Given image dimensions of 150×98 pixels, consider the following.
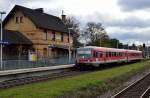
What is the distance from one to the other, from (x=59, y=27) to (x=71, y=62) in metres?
10.3

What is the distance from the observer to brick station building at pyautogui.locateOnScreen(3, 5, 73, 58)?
53.1m

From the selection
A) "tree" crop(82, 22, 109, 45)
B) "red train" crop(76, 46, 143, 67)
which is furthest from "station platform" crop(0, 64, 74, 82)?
"tree" crop(82, 22, 109, 45)

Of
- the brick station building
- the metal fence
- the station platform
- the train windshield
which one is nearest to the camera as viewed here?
the station platform

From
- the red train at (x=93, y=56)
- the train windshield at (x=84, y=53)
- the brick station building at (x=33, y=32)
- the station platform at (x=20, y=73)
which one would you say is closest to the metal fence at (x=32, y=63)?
the station platform at (x=20, y=73)

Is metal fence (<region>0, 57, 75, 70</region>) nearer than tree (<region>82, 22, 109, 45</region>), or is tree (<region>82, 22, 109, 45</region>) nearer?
metal fence (<region>0, 57, 75, 70</region>)

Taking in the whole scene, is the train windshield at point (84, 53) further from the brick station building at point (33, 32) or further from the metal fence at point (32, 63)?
the brick station building at point (33, 32)

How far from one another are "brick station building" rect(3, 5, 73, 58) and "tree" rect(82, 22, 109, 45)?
56.8 metres

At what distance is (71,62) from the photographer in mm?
54062

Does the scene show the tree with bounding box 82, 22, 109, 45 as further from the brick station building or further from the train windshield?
the train windshield

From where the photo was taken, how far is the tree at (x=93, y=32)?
11862cm

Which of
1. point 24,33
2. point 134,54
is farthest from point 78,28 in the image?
point 24,33

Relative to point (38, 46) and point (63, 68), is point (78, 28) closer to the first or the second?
point (38, 46)

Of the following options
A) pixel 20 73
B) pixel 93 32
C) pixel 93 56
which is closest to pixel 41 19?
pixel 93 56

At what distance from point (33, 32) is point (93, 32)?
65.8 m
